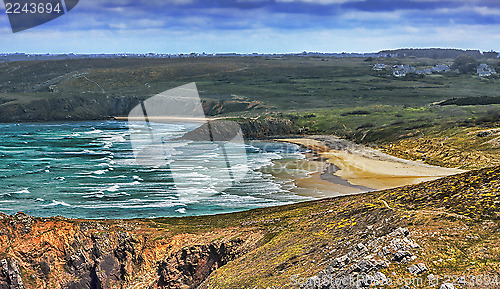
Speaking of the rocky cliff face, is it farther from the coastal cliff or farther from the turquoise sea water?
the turquoise sea water

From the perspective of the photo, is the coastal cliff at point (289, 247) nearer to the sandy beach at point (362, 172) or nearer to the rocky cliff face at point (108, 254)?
the rocky cliff face at point (108, 254)

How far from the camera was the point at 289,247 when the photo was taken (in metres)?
23.1

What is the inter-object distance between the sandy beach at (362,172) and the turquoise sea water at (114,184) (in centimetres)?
466

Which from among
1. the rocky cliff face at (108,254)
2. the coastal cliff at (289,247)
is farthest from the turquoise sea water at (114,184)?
the rocky cliff face at (108,254)

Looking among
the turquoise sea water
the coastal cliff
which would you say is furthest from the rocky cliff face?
the turquoise sea water

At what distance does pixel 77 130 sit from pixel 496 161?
9583cm

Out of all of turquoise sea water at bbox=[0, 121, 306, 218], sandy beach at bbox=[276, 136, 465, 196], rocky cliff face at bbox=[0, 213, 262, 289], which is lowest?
sandy beach at bbox=[276, 136, 465, 196]

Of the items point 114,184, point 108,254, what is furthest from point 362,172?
point 108,254

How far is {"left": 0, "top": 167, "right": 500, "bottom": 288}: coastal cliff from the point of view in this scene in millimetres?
16203

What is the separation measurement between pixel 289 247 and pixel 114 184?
125 feet

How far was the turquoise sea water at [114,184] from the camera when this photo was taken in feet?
149

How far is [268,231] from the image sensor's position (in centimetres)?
2778

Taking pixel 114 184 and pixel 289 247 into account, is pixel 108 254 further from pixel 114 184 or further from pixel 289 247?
pixel 114 184

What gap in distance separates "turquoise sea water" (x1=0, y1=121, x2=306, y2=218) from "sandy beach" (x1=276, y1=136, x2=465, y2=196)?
466 centimetres
